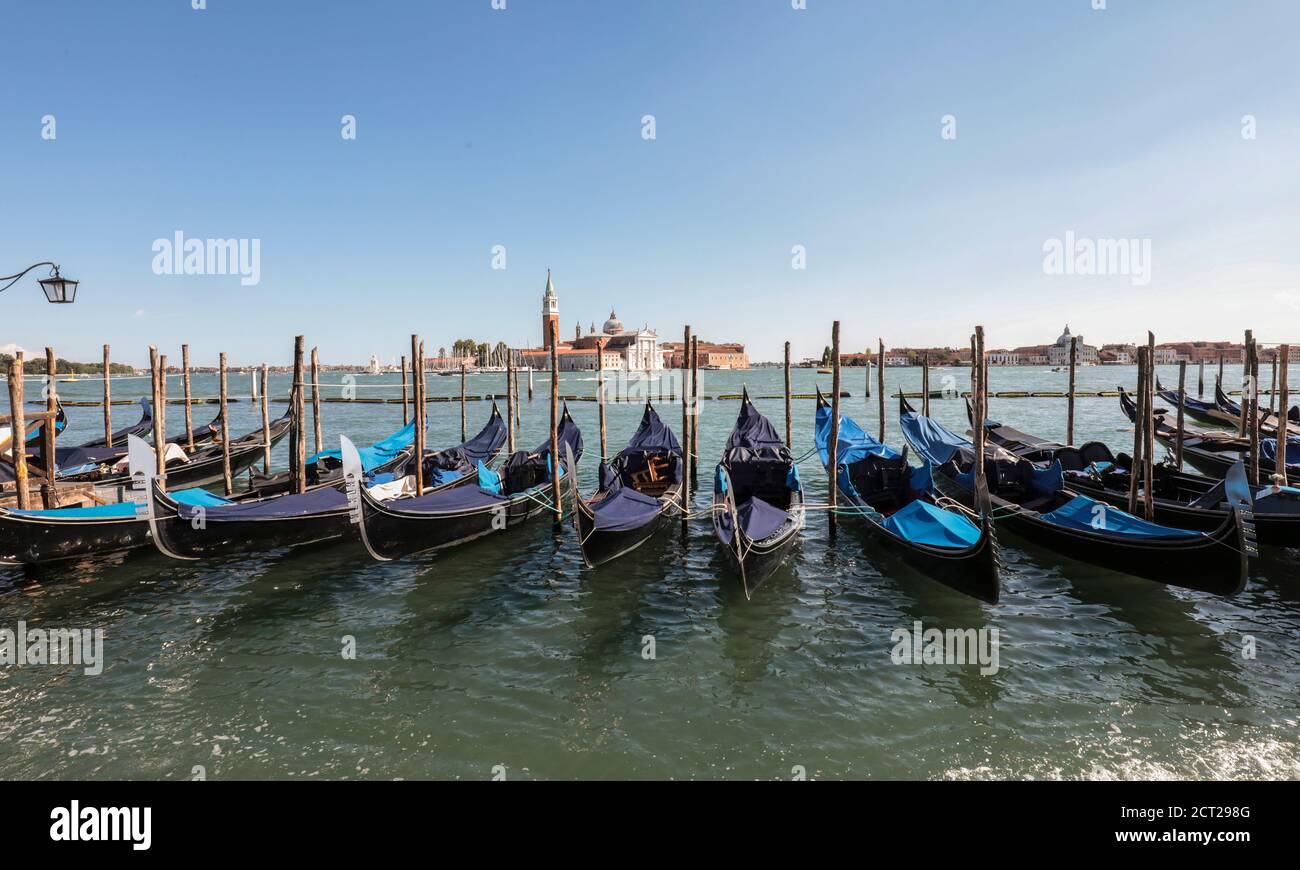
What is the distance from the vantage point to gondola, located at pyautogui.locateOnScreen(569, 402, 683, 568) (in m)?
7.93

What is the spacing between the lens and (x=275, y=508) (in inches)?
346

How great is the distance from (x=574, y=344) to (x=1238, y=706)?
126 metres

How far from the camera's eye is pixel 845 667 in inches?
235

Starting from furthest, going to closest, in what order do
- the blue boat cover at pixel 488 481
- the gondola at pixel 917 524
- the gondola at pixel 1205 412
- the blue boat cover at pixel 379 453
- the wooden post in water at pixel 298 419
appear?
the gondola at pixel 1205 412 → the blue boat cover at pixel 379 453 → the blue boat cover at pixel 488 481 → the wooden post in water at pixel 298 419 → the gondola at pixel 917 524

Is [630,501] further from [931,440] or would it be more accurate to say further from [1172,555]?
[931,440]

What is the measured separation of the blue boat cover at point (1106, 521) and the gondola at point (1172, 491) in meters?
0.55

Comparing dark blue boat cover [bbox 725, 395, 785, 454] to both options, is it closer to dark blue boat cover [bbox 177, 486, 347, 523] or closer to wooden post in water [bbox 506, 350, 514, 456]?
wooden post in water [bbox 506, 350, 514, 456]

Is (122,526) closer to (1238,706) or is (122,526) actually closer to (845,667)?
(845,667)

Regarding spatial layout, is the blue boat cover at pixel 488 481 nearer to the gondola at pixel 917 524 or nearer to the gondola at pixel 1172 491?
the gondola at pixel 917 524

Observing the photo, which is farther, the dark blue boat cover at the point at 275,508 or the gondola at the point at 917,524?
the dark blue boat cover at the point at 275,508

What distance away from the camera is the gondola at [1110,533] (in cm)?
623

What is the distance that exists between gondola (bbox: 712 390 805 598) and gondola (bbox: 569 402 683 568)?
93cm

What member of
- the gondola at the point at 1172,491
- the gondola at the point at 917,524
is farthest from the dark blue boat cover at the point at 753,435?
the gondola at the point at 1172,491

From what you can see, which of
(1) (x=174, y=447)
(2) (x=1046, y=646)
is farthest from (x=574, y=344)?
(2) (x=1046, y=646)
